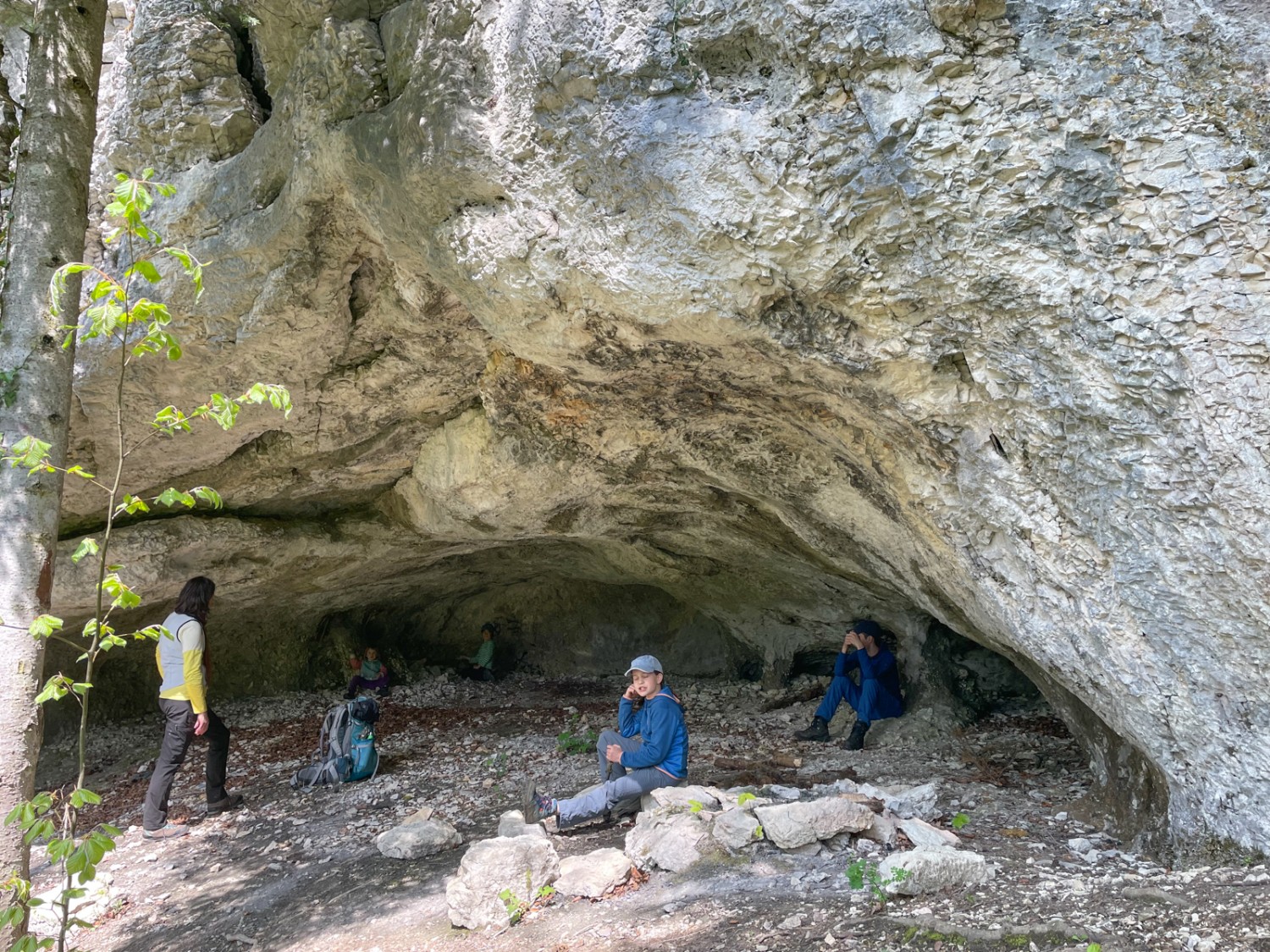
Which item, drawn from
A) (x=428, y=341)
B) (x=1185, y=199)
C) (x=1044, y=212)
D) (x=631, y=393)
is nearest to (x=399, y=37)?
(x=428, y=341)

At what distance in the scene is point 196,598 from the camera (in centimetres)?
530

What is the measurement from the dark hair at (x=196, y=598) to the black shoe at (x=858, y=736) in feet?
16.6

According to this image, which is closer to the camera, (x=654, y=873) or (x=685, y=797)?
(x=654, y=873)

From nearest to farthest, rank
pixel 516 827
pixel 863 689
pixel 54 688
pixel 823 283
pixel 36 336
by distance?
pixel 54 688 < pixel 36 336 < pixel 823 283 < pixel 516 827 < pixel 863 689

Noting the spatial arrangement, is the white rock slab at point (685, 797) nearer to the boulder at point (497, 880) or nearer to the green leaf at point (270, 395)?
the boulder at point (497, 880)

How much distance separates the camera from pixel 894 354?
152 inches

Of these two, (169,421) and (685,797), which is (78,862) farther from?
(685,797)

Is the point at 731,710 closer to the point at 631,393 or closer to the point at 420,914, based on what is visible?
the point at 631,393

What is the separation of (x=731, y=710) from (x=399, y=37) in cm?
728

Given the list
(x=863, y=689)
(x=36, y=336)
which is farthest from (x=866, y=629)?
(x=36, y=336)

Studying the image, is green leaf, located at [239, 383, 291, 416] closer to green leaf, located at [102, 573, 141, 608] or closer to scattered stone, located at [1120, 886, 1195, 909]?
green leaf, located at [102, 573, 141, 608]

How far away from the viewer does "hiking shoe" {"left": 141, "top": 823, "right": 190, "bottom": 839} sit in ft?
17.2

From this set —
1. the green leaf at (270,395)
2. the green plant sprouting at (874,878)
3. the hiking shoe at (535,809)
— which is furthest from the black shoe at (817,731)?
the green leaf at (270,395)

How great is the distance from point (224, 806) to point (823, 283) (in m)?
5.34
